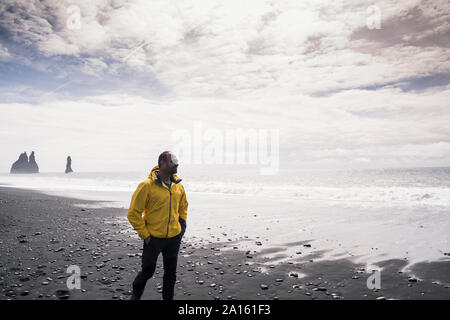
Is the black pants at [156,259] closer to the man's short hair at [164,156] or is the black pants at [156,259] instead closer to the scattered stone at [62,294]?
the man's short hair at [164,156]

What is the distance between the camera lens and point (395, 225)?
14.0 meters

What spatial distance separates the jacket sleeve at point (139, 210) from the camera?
485 cm

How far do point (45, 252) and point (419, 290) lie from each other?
11.7m

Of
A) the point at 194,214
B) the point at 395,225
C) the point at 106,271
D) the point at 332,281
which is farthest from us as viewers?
the point at 194,214

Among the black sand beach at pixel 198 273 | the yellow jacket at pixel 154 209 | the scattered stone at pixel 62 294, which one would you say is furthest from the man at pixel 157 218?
the scattered stone at pixel 62 294

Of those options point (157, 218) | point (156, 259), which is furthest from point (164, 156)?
point (156, 259)

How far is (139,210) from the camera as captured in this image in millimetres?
4887

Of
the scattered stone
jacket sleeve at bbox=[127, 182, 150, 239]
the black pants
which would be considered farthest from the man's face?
the scattered stone

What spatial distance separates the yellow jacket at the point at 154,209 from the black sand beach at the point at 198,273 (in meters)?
2.08

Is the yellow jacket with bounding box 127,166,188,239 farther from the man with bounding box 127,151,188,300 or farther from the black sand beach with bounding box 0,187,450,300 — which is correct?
the black sand beach with bounding box 0,187,450,300

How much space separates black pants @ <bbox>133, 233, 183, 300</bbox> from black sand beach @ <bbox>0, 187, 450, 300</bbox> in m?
1.03
